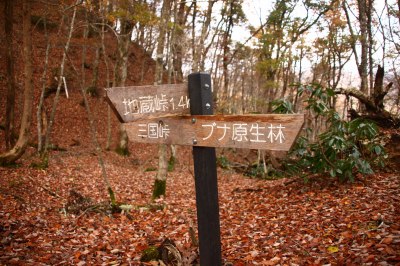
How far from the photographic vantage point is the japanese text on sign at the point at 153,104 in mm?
2629

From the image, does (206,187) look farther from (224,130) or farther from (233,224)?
(233,224)

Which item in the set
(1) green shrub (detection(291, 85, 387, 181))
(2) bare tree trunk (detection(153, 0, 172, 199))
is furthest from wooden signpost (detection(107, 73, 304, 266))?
(2) bare tree trunk (detection(153, 0, 172, 199))

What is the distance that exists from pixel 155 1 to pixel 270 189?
1457cm

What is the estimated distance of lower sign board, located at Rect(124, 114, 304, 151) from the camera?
211 cm

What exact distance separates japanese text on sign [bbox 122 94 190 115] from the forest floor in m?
2.03

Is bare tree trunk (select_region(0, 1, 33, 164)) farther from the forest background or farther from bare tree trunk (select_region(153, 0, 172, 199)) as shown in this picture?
bare tree trunk (select_region(153, 0, 172, 199))

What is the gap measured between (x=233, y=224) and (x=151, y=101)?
142 inches

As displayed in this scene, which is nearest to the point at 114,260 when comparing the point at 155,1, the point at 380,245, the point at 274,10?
the point at 380,245

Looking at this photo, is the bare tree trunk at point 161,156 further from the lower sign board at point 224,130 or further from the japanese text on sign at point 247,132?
the japanese text on sign at point 247,132

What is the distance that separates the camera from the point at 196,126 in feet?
8.24

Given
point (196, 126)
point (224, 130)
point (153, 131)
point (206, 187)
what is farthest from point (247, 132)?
point (153, 131)

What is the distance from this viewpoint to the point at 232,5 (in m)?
21.1

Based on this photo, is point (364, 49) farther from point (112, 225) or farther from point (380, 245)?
point (112, 225)

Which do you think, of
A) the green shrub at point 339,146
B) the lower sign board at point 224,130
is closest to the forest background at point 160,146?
the green shrub at point 339,146
